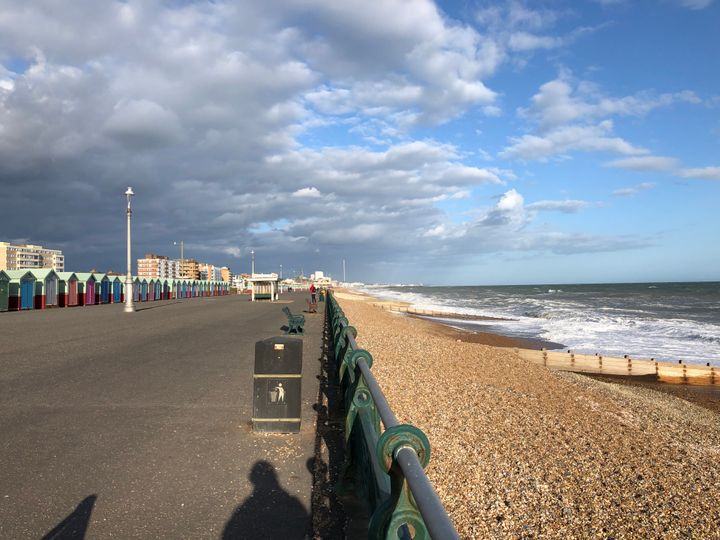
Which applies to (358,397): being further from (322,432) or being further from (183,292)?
(183,292)

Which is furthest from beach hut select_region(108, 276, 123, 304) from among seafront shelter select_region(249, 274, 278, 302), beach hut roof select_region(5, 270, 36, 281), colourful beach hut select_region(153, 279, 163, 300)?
seafront shelter select_region(249, 274, 278, 302)

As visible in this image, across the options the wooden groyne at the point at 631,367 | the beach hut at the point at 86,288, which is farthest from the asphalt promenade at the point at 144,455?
the beach hut at the point at 86,288

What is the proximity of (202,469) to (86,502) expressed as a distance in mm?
1036

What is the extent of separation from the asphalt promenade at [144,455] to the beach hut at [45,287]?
25966mm

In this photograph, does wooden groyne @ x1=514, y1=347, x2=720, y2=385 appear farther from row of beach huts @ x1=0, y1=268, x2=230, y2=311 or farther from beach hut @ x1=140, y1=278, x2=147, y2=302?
beach hut @ x1=140, y1=278, x2=147, y2=302

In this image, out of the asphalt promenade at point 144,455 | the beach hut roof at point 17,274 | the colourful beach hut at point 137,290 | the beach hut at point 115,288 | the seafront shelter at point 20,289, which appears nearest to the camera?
the asphalt promenade at point 144,455

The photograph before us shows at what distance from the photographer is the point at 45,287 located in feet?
109

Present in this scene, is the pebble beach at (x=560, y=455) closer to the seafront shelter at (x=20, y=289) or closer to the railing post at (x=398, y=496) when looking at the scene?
the railing post at (x=398, y=496)

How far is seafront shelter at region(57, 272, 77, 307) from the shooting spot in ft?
115

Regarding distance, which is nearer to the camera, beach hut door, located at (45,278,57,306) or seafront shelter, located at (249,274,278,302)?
beach hut door, located at (45,278,57,306)

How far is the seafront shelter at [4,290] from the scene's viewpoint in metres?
Answer: 28.9

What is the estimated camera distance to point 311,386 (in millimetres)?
8945

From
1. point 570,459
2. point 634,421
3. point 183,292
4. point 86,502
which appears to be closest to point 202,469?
point 86,502

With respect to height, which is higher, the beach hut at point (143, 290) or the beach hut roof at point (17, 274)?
the beach hut roof at point (17, 274)
